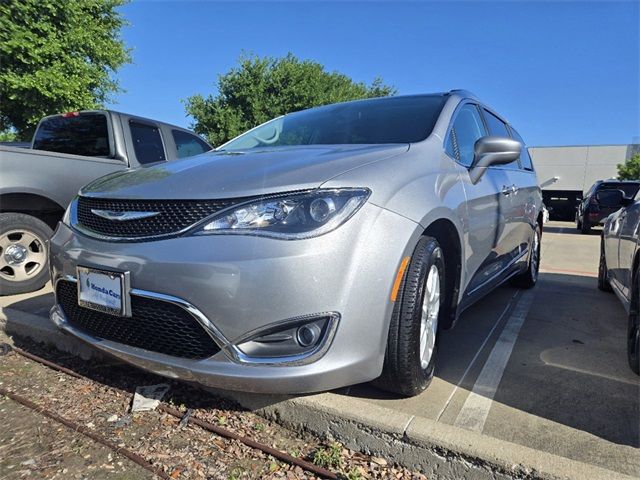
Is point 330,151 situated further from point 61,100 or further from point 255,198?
point 61,100

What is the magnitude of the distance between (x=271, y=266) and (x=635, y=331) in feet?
7.10

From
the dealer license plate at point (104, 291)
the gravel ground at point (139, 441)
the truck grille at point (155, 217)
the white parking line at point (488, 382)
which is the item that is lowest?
the gravel ground at point (139, 441)

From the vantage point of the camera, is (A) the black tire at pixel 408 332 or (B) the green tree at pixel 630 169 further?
(B) the green tree at pixel 630 169

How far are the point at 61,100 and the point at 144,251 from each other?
11834 millimetres

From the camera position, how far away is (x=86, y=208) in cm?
233

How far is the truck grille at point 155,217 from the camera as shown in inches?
72.2

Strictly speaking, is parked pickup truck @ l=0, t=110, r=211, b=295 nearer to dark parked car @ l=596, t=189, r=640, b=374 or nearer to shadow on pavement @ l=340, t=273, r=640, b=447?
shadow on pavement @ l=340, t=273, r=640, b=447

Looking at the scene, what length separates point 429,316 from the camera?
2.28 metres

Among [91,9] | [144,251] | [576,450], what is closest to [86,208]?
[144,251]

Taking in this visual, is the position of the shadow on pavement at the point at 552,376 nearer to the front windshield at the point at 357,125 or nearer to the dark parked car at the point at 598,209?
the front windshield at the point at 357,125

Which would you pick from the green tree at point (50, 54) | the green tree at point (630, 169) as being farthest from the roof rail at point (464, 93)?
the green tree at point (630, 169)

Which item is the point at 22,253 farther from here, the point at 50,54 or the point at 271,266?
the point at 50,54

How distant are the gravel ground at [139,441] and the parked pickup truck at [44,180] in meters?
1.67

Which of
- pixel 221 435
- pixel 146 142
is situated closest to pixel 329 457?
pixel 221 435
